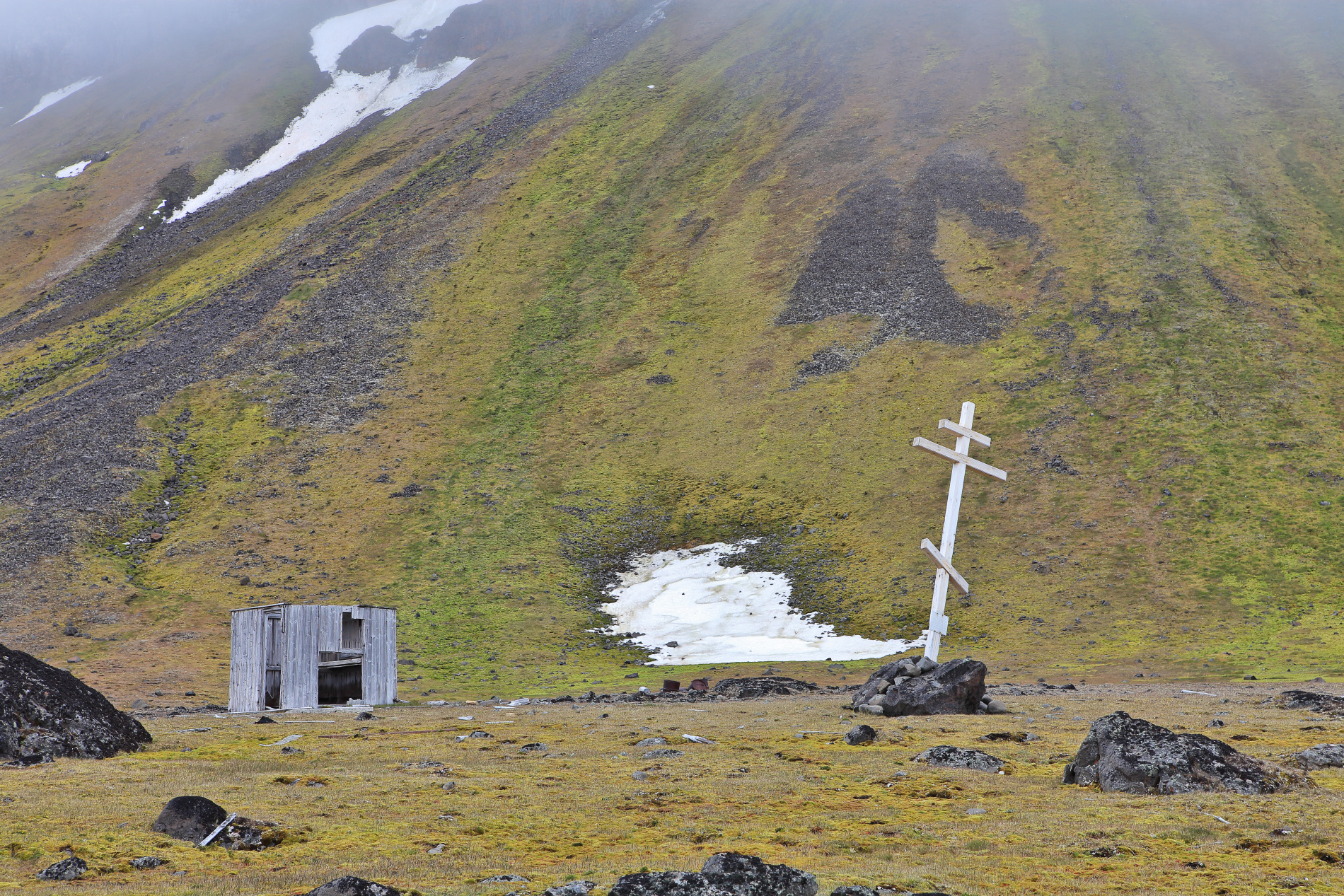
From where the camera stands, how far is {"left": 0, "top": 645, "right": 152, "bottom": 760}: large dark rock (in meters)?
20.9

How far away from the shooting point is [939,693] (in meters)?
27.5

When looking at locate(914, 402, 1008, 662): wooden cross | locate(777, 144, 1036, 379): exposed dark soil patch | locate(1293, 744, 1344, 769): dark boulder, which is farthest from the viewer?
locate(777, 144, 1036, 379): exposed dark soil patch

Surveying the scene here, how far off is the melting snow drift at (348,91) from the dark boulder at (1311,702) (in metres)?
135

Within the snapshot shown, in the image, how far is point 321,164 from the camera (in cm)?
13738

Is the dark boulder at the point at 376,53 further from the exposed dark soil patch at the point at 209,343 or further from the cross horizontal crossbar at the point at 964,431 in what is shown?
the cross horizontal crossbar at the point at 964,431

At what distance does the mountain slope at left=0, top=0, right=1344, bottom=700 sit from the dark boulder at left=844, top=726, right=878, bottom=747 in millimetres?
18465

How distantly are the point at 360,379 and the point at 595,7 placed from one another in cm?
11431

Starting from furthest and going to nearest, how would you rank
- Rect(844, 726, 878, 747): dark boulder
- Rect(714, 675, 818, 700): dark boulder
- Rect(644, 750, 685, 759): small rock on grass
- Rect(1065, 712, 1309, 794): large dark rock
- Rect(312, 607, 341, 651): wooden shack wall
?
Rect(714, 675, 818, 700): dark boulder, Rect(312, 607, 341, 651): wooden shack wall, Rect(844, 726, 878, 747): dark boulder, Rect(644, 750, 685, 759): small rock on grass, Rect(1065, 712, 1309, 794): large dark rock

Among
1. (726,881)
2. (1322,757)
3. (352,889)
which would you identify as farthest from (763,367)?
(352,889)

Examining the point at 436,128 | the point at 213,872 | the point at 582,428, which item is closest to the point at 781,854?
the point at 213,872

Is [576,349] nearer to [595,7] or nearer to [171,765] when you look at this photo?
[171,765]

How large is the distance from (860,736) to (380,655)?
20449 millimetres

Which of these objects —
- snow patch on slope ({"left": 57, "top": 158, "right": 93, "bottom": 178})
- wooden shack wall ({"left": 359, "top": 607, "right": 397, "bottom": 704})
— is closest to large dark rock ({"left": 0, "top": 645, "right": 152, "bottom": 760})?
wooden shack wall ({"left": 359, "top": 607, "right": 397, "bottom": 704})

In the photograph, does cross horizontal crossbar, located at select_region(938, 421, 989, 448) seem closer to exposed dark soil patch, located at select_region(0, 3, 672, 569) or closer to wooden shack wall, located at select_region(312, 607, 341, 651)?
wooden shack wall, located at select_region(312, 607, 341, 651)
